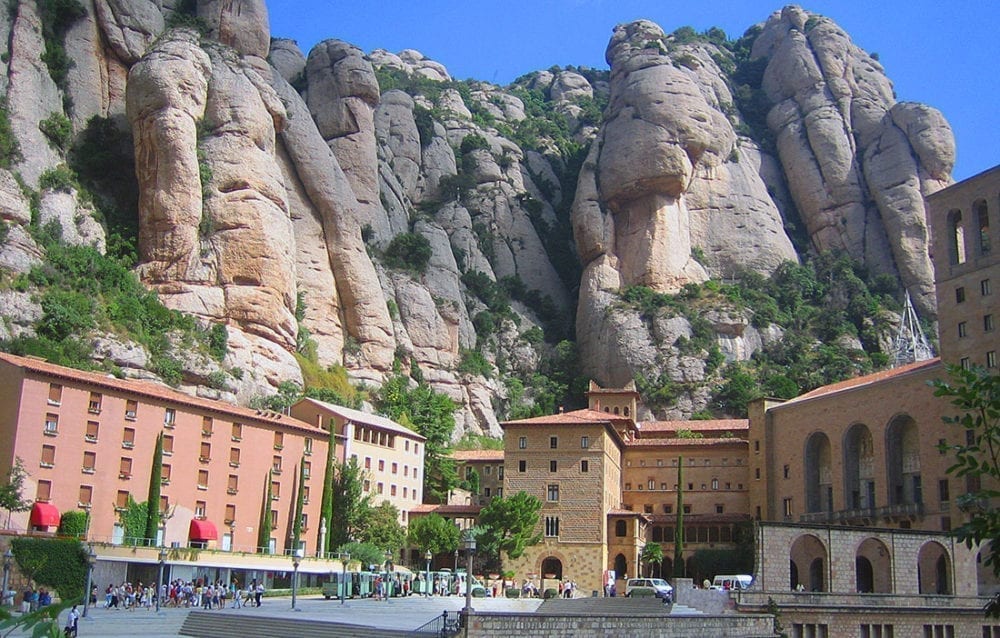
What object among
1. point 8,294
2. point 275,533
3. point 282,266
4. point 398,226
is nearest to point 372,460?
point 275,533

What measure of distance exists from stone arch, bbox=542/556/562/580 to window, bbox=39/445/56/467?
29.3 m

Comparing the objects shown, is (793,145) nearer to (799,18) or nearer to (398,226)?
(799,18)

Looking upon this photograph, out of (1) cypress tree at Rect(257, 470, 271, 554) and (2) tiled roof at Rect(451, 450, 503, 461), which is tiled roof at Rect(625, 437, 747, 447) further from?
(1) cypress tree at Rect(257, 470, 271, 554)

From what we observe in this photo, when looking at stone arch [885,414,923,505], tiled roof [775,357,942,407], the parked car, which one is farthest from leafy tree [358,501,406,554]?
stone arch [885,414,923,505]

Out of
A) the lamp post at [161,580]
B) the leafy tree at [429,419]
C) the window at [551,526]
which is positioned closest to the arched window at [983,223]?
the window at [551,526]

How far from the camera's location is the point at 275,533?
57.0 m

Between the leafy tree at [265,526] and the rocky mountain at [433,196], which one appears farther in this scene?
the rocky mountain at [433,196]

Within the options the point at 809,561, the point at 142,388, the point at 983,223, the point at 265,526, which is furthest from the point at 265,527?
the point at 983,223

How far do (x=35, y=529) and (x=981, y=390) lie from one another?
149 ft

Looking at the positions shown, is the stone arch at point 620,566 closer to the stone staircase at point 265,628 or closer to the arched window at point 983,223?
the arched window at point 983,223

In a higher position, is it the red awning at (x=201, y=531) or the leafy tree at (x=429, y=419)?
the leafy tree at (x=429, y=419)

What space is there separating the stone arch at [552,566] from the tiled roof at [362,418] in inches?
519

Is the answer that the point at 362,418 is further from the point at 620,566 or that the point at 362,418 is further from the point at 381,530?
the point at 620,566

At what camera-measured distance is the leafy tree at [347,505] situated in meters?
60.1
